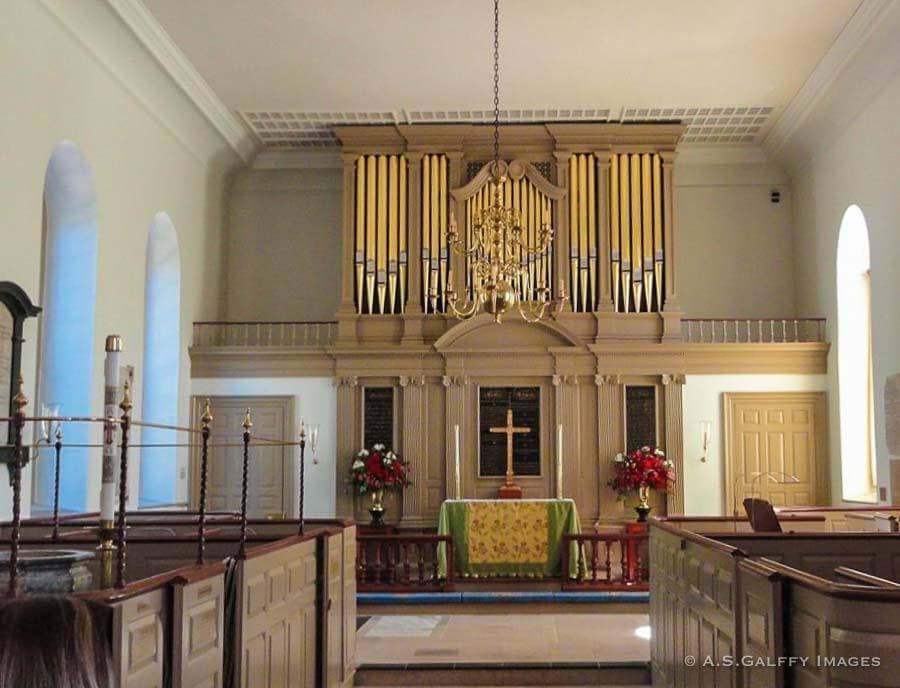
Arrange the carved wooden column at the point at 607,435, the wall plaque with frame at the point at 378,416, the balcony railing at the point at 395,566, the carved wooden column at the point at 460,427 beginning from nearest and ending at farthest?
the balcony railing at the point at 395,566
the carved wooden column at the point at 607,435
the carved wooden column at the point at 460,427
the wall plaque with frame at the point at 378,416

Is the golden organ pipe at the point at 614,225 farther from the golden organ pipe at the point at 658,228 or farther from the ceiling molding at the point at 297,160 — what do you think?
the ceiling molding at the point at 297,160

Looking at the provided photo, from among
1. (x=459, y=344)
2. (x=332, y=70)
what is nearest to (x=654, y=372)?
(x=459, y=344)

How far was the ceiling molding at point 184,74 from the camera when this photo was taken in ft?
35.6

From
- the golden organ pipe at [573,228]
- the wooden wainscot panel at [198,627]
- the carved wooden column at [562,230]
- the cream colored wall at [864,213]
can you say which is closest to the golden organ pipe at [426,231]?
the carved wooden column at [562,230]

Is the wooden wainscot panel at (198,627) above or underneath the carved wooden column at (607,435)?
underneath

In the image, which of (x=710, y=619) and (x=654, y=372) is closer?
(x=710, y=619)

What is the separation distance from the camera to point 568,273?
14.2m

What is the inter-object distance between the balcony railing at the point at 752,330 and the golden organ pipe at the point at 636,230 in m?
0.85

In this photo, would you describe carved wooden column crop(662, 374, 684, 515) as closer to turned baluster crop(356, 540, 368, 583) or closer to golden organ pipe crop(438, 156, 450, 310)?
golden organ pipe crop(438, 156, 450, 310)

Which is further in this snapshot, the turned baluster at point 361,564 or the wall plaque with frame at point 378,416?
the wall plaque with frame at point 378,416

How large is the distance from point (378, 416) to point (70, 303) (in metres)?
4.50

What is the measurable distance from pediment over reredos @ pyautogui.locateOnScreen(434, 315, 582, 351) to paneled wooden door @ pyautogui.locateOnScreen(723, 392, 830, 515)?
2.43 m

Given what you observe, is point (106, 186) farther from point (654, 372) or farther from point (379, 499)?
point (654, 372)

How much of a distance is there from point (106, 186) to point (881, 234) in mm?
8289
